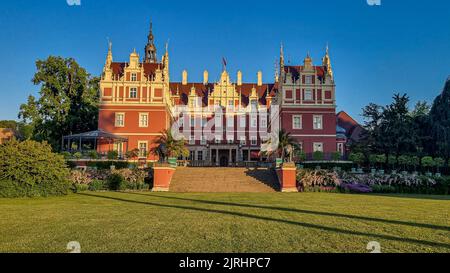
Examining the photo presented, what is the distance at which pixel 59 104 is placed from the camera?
37688 millimetres

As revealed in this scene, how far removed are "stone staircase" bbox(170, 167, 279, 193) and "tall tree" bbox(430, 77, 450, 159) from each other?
17.2m

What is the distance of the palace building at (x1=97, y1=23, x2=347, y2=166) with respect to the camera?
3597cm

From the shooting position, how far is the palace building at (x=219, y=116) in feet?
118

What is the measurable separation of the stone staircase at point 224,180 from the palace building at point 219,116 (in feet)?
31.9

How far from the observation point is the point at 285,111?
36.8m

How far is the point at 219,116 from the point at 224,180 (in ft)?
67.0

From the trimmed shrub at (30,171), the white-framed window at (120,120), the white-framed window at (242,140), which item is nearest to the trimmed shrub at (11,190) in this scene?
the trimmed shrub at (30,171)

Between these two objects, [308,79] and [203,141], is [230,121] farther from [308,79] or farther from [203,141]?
[308,79]

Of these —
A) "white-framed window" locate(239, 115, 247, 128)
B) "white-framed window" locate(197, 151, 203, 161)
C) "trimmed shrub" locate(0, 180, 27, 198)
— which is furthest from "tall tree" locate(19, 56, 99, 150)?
"trimmed shrub" locate(0, 180, 27, 198)

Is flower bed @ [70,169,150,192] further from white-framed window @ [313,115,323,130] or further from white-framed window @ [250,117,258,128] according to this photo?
white-framed window @ [250,117,258,128]

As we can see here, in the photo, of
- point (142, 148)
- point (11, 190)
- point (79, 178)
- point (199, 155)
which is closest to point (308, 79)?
point (199, 155)
